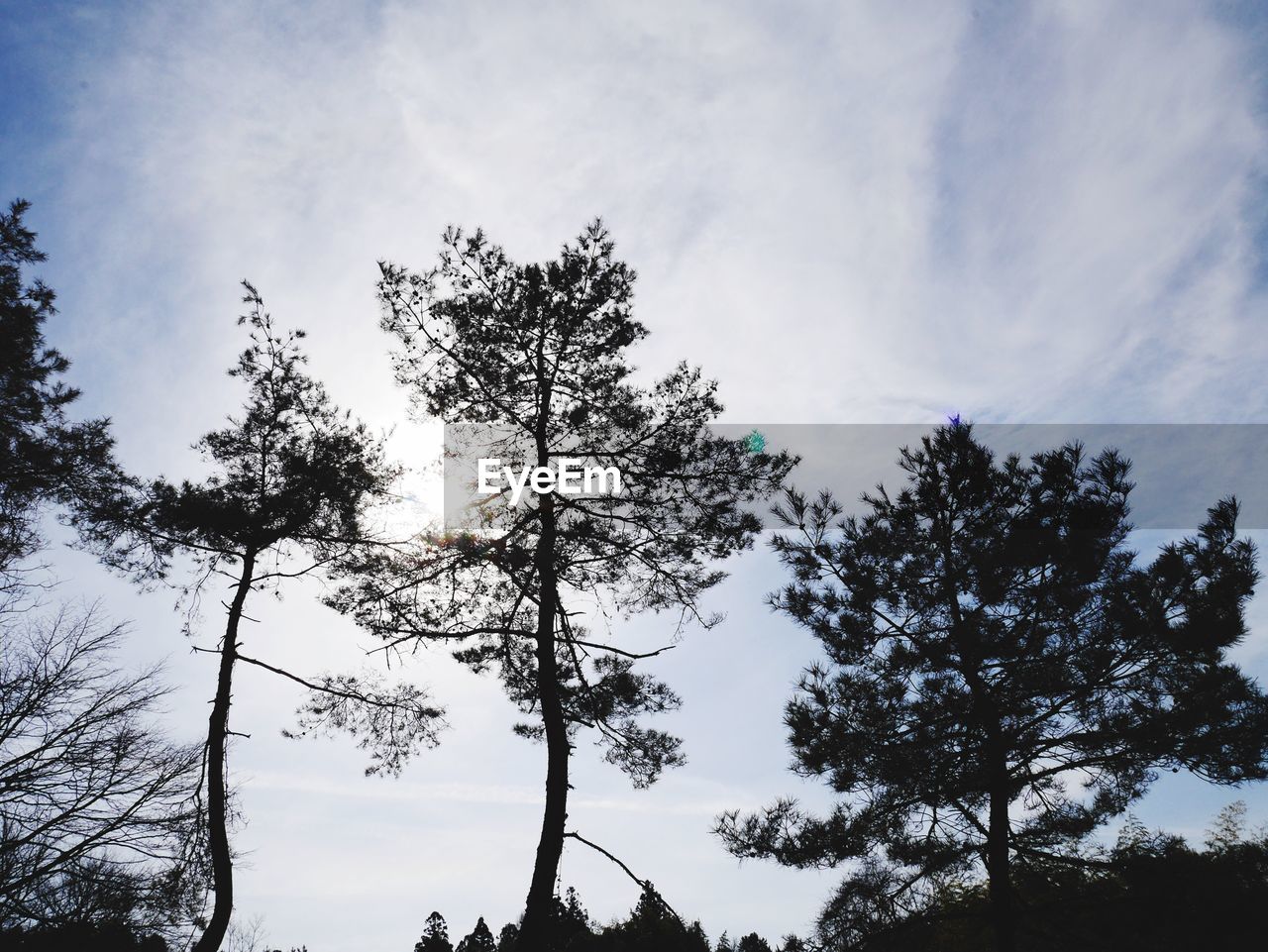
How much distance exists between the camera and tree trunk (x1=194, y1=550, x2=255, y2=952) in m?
8.88

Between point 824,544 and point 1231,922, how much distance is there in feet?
18.8

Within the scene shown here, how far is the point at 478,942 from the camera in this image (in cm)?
4672

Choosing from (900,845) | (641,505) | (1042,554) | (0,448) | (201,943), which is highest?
(0,448)

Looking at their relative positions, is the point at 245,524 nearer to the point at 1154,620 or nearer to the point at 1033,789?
the point at 1033,789

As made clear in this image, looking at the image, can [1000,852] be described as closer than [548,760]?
Yes

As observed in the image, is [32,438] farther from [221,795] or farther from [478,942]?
[478,942]

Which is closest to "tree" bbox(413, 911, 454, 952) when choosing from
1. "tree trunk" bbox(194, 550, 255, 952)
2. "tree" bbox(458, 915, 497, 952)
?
"tree" bbox(458, 915, 497, 952)

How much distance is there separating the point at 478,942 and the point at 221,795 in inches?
1842

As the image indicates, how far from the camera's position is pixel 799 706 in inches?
374

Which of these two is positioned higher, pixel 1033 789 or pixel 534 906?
pixel 1033 789

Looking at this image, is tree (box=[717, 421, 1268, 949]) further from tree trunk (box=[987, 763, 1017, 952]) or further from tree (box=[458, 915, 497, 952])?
tree (box=[458, 915, 497, 952])

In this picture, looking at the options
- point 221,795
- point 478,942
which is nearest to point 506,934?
point 478,942

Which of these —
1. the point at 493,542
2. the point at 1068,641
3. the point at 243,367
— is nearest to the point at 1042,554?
the point at 1068,641

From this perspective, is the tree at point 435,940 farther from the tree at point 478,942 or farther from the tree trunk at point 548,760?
the tree trunk at point 548,760
